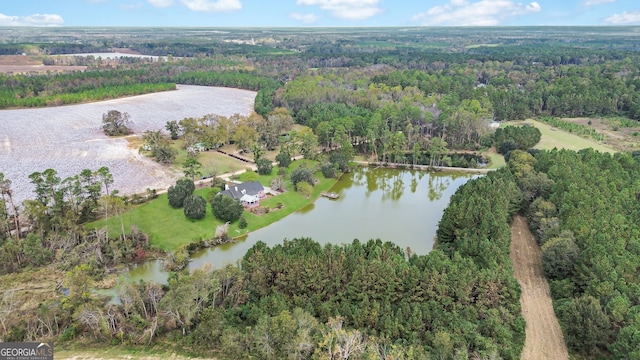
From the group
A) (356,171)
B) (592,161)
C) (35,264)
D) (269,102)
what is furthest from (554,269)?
(269,102)

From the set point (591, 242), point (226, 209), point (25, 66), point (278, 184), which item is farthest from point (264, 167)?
point (25, 66)

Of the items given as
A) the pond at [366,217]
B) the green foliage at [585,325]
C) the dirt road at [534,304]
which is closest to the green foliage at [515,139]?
the pond at [366,217]

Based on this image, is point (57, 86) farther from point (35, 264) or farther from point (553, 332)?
point (553, 332)

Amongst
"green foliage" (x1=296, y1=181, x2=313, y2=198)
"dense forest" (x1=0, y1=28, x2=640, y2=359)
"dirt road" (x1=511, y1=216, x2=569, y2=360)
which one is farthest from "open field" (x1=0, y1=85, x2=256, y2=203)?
"dirt road" (x1=511, y1=216, x2=569, y2=360)

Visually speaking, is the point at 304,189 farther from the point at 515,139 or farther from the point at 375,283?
the point at 515,139

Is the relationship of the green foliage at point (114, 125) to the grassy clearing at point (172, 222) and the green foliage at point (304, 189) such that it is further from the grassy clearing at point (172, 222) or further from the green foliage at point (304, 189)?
the green foliage at point (304, 189)

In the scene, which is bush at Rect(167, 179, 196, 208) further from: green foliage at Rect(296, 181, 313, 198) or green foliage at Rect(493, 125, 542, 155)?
green foliage at Rect(493, 125, 542, 155)

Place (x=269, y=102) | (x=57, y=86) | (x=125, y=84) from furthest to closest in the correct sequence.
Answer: (x=125, y=84)
(x=57, y=86)
(x=269, y=102)
